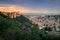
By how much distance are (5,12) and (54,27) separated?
3.26 metres

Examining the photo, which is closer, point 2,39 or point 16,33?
point 2,39

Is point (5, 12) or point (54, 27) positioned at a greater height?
point (5, 12)

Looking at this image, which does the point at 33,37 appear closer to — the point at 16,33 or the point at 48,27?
the point at 16,33

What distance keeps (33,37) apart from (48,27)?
4.20 meters

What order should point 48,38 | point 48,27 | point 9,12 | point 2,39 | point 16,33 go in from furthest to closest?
point 9,12 → point 48,27 → point 48,38 → point 16,33 → point 2,39

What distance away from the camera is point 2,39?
234 inches

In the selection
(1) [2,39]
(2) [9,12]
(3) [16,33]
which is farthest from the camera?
(2) [9,12]

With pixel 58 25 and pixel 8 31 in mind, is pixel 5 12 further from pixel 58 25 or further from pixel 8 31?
pixel 8 31

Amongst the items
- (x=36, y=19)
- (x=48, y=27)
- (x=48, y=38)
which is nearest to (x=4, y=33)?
(x=48, y=38)

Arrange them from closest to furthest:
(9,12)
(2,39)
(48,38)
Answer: (2,39)
(48,38)
(9,12)

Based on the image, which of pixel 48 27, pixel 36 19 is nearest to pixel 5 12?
pixel 36 19

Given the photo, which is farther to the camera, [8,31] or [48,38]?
[48,38]

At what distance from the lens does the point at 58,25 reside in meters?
11.3

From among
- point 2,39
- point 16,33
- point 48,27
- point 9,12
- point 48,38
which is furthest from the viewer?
point 9,12
